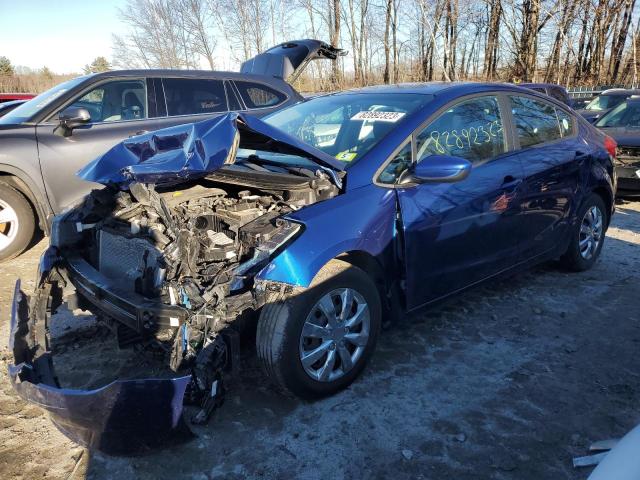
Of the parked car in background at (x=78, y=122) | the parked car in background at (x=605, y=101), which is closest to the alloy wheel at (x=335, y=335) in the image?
the parked car in background at (x=78, y=122)

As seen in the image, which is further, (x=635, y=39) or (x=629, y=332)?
(x=635, y=39)

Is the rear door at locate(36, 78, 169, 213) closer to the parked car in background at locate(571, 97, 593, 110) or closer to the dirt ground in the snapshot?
the dirt ground

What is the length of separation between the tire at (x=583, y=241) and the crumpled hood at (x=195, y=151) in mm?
2740

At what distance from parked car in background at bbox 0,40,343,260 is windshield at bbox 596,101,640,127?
20.0 feet

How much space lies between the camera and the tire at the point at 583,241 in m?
4.48

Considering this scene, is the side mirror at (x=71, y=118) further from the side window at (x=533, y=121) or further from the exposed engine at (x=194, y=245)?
the side window at (x=533, y=121)

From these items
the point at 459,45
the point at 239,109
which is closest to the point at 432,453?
the point at 239,109

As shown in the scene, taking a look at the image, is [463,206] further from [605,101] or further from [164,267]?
[605,101]

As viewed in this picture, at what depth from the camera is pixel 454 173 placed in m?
2.87

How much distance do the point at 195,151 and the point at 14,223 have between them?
3.35 meters

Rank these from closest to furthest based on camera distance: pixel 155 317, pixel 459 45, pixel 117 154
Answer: pixel 155 317 → pixel 117 154 → pixel 459 45

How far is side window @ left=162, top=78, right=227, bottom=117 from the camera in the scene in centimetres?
592

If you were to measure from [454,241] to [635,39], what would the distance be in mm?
29978

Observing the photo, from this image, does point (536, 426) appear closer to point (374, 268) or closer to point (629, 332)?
point (374, 268)
